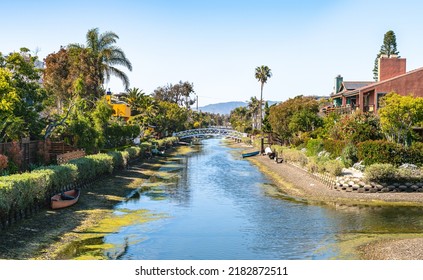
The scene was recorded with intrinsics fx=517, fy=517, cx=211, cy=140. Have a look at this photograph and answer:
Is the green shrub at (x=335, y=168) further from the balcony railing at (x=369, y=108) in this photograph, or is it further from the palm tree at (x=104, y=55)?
the palm tree at (x=104, y=55)

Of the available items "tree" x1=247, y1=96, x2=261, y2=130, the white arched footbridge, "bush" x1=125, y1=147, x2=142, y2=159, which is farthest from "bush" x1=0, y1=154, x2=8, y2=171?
"tree" x1=247, y1=96, x2=261, y2=130

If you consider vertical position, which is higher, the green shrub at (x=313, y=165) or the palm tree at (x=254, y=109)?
the palm tree at (x=254, y=109)

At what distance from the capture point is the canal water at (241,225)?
23.7m

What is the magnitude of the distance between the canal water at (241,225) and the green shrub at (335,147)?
912 cm

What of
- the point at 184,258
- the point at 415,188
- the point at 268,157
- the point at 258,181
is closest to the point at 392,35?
the point at 268,157

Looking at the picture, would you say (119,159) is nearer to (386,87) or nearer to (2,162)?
(2,162)

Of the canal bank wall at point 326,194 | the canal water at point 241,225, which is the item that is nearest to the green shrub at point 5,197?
the canal water at point 241,225

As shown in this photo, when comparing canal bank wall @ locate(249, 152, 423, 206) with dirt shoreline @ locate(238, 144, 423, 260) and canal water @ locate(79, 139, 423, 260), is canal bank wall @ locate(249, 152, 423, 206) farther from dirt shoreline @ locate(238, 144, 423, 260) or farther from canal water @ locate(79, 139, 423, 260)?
canal water @ locate(79, 139, 423, 260)

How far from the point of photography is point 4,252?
21.8 m

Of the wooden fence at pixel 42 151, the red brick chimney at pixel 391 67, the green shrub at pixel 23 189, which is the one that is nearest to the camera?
the green shrub at pixel 23 189

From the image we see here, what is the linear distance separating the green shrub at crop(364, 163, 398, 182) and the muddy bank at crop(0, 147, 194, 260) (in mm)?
19082

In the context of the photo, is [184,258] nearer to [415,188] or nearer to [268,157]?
[415,188]

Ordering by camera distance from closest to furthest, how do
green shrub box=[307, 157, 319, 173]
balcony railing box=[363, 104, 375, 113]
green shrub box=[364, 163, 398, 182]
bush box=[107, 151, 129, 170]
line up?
green shrub box=[364, 163, 398, 182], green shrub box=[307, 157, 319, 173], bush box=[107, 151, 129, 170], balcony railing box=[363, 104, 375, 113]

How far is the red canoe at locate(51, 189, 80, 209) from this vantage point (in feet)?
105
